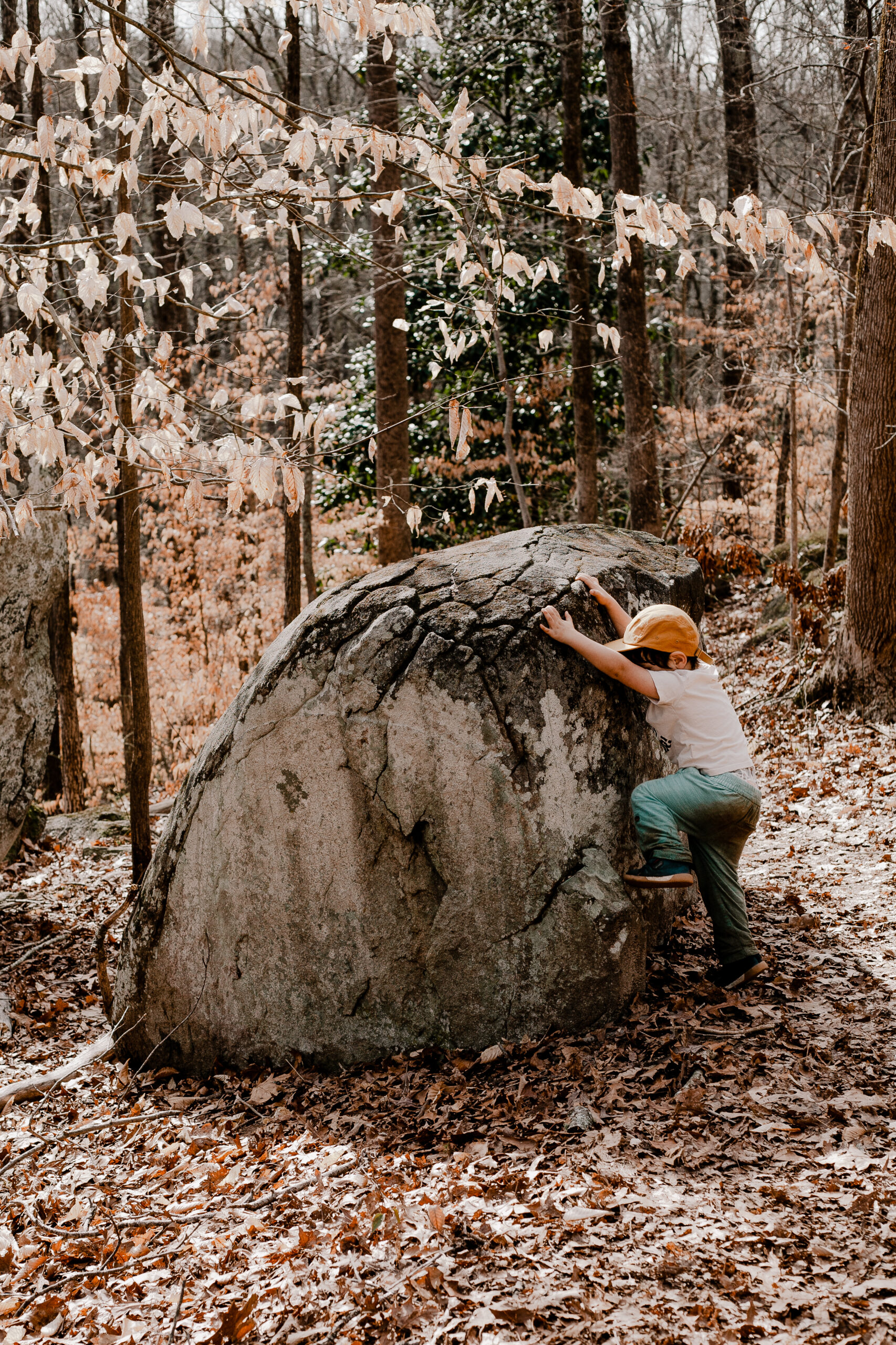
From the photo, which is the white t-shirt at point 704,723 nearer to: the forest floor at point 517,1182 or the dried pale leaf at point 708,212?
the forest floor at point 517,1182

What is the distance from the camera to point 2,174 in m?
4.74

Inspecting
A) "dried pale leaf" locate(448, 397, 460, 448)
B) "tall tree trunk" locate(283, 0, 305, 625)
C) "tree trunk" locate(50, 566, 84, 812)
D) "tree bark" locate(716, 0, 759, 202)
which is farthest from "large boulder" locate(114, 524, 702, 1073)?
"tree bark" locate(716, 0, 759, 202)

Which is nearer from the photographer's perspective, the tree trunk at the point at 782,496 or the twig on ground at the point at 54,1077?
the twig on ground at the point at 54,1077

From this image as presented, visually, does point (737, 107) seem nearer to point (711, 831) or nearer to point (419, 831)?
point (711, 831)

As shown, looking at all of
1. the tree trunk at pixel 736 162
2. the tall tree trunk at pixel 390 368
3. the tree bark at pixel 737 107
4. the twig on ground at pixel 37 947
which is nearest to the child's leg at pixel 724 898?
the twig on ground at pixel 37 947

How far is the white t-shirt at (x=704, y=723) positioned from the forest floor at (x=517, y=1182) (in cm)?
103

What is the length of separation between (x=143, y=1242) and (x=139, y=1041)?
5.28 feet

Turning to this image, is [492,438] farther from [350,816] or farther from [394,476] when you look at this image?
[350,816]

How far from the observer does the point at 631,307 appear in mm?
11078

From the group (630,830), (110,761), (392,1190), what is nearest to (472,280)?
(630,830)

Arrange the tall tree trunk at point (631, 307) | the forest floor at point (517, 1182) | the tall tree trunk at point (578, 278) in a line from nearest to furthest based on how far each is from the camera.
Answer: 1. the forest floor at point (517, 1182)
2. the tall tree trunk at point (631, 307)
3. the tall tree trunk at point (578, 278)

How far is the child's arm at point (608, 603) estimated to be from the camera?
4.59 meters

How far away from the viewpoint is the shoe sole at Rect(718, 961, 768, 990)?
449cm

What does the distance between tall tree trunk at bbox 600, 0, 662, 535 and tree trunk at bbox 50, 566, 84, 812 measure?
6124 millimetres
